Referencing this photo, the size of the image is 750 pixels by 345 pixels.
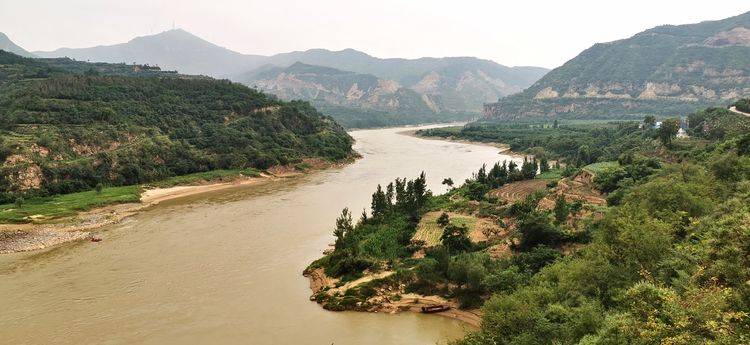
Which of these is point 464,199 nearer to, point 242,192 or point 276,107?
point 242,192

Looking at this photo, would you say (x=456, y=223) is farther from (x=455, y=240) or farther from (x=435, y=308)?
(x=435, y=308)

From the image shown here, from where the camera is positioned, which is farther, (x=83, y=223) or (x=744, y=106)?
(x=744, y=106)

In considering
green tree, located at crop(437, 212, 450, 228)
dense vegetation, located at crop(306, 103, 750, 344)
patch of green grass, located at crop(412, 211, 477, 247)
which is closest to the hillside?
dense vegetation, located at crop(306, 103, 750, 344)

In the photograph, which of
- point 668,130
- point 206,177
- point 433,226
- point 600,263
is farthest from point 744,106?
point 206,177

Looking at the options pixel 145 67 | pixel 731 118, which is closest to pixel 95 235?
pixel 731 118

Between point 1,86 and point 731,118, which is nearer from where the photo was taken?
point 731,118

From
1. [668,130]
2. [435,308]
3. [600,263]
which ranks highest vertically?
[668,130]
